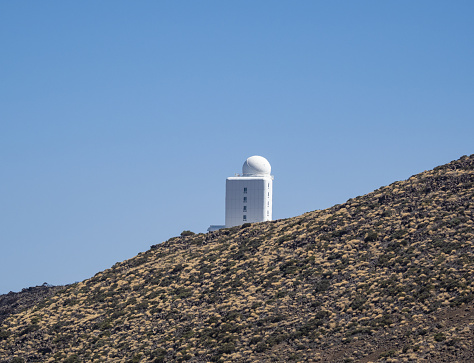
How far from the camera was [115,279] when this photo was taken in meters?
72.8

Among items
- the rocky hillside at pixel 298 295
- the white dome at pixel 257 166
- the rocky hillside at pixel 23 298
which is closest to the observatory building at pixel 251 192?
the white dome at pixel 257 166

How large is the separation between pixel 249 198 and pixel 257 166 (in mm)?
6902

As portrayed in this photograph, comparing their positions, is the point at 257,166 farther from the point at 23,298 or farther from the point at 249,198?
the point at 23,298

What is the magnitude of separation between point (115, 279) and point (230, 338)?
24.8m

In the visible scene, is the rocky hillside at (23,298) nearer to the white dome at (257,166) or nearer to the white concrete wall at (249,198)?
the white concrete wall at (249,198)

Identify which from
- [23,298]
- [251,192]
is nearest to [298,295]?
[23,298]

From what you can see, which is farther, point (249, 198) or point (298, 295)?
point (249, 198)

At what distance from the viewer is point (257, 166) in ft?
506

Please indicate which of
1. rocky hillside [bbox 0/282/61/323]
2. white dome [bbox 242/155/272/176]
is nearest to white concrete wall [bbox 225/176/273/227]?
white dome [bbox 242/155/272/176]

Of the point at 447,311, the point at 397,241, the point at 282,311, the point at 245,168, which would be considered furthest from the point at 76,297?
the point at 245,168

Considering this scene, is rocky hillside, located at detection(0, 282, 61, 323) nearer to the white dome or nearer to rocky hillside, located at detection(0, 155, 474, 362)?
rocky hillside, located at detection(0, 155, 474, 362)

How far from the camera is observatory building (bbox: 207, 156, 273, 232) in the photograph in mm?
153250

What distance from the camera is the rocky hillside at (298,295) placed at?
149ft

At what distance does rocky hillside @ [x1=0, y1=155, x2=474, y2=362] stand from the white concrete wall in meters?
74.8
